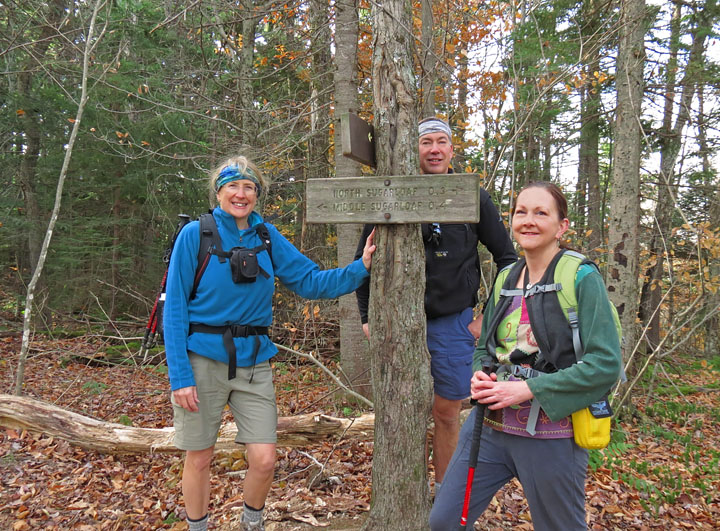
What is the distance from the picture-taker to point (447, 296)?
10.7 ft

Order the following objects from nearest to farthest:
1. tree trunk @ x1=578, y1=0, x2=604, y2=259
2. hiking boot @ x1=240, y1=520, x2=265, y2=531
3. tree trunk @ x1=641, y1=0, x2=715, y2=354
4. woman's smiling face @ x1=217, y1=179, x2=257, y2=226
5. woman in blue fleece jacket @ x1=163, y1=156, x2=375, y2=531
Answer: woman in blue fleece jacket @ x1=163, y1=156, x2=375, y2=531 → hiking boot @ x1=240, y1=520, x2=265, y2=531 → woman's smiling face @ x1=217, y1=179, x2=257, y2=226 → tree trunk @ x1=641, y1=0, x2=715, y2=354 → tree trunk @ x1=578, y1=0, x2=604, y2=259

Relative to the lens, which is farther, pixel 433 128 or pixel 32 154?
pixel 32 154

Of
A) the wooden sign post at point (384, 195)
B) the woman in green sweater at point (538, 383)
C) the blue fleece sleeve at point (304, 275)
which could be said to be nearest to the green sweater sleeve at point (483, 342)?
the woman in green sweater at point (538, 383)

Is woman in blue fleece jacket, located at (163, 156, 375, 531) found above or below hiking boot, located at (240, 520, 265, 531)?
above

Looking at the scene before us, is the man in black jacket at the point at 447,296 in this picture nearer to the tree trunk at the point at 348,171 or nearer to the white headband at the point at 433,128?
the white headband at the point at 433,128

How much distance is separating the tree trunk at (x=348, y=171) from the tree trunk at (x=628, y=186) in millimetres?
3484

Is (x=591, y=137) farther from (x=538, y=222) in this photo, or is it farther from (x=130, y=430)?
(x=130, y=430)

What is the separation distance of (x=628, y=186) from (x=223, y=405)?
5.86m

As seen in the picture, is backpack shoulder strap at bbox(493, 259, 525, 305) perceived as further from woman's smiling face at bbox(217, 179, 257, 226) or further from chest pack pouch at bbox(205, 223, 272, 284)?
woman's smiling face at bbox(217, 179, 257, 226)

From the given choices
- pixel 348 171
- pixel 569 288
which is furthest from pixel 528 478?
pixel 348 171

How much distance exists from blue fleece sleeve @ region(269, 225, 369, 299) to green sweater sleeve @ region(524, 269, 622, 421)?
1.64m

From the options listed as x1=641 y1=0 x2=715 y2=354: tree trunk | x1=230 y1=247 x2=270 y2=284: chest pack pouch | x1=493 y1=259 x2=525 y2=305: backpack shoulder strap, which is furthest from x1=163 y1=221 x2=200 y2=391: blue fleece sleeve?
x1=641 y1=0 x2=715 y2=354: tree trunk

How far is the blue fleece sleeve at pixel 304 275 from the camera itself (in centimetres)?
340

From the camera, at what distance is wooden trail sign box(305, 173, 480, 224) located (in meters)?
2.70
